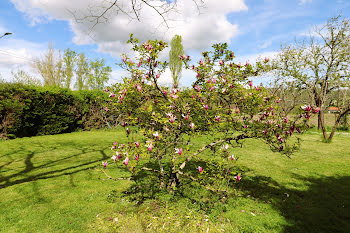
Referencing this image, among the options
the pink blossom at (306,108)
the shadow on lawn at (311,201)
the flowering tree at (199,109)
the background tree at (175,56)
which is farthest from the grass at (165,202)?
A: the background tree at (175,56)

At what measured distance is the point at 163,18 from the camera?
13.2ft

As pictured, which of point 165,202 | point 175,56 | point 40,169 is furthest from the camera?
point 175,56

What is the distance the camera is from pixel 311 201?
4.55 meters

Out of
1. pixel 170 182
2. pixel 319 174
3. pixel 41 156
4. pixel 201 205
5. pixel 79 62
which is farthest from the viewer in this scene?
pixel 79 62

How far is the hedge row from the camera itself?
34.0 feet

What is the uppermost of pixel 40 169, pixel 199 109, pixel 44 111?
pixel 199 109

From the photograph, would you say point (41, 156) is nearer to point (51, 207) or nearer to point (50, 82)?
point (51, 207)

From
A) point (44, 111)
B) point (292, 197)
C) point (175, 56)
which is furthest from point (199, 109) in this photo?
point (175, 56)

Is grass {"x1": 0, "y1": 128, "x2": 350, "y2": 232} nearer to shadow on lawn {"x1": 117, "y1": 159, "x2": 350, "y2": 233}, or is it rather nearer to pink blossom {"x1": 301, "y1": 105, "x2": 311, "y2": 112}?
shadow on lawn {"x1": 117, "y1": 159, "x2": 350, "y2": 233}

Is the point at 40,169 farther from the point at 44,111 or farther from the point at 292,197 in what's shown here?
the point at 292,197

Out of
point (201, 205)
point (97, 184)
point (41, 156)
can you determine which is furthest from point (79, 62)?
point (201, 205)

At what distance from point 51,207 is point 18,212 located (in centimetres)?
56

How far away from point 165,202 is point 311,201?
3440 millimetres

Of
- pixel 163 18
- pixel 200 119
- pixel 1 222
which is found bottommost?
pixel 1 222
